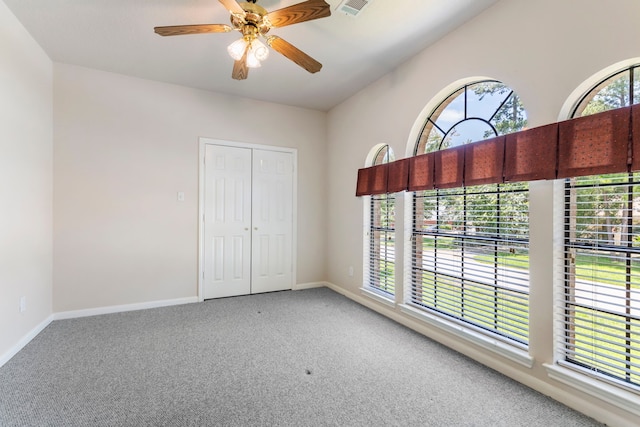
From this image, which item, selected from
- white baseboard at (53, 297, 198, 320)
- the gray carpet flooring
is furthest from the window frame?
white baseboard at (53, 297, 198, 320)

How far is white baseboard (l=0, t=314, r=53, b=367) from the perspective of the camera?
2278 mm

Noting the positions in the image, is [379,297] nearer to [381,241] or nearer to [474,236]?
[381,241]

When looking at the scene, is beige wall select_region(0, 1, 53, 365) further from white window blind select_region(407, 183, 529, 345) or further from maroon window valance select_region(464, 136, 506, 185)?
maroon window valance select_region(464, 136, 506, 185)

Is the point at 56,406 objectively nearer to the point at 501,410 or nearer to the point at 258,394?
the point at 258,394

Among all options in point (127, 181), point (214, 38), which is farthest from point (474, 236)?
point (127, 181)

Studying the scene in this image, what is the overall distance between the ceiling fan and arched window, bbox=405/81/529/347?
153 cm

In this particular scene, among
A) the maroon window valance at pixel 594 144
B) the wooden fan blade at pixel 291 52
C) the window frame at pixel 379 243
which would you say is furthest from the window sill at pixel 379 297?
the wooden fan blade at pixel 291 52

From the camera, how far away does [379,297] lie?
341cm

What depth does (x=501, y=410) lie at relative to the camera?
176cm

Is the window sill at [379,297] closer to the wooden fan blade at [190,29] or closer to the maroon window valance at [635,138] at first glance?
the maroon window valance at [635,138]

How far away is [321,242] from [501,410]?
3194mm

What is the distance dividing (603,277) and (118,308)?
452 cm

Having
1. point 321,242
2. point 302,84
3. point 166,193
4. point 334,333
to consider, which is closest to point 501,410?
point 334,333

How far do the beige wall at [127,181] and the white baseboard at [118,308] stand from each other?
5 cm
